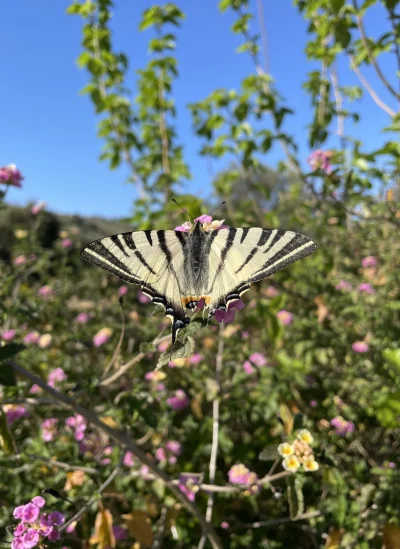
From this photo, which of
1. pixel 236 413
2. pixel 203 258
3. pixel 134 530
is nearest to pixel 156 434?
pixel 236 413

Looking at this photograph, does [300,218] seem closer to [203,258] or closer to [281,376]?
[281,376]

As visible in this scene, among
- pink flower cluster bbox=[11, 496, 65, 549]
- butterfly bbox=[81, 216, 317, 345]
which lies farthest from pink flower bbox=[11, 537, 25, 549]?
butterfly bbox=[81, 216, 317, 345]

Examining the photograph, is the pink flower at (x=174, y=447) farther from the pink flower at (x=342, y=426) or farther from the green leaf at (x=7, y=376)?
the green leaf at (x=7, y=376)

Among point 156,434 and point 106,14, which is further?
point 106,14

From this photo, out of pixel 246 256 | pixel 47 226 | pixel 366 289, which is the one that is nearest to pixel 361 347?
pixel 366 289

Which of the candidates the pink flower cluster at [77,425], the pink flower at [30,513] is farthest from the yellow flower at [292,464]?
the pink flower cluster at [77,425]

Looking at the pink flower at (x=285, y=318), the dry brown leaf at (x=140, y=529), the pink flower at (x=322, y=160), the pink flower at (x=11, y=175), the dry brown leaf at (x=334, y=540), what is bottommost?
the dry brown leaf at (x=334, y=540)

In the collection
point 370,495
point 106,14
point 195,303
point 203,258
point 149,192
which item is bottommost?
point 370,495
